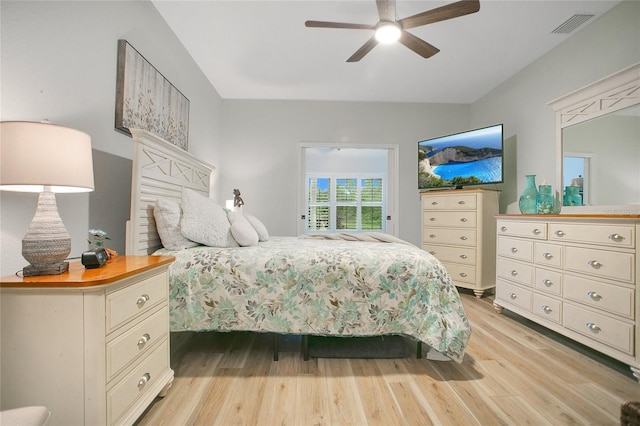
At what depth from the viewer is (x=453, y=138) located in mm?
3568

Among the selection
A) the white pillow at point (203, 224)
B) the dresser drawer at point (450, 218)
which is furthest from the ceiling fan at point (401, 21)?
the dresser drawer at point (450, 218)

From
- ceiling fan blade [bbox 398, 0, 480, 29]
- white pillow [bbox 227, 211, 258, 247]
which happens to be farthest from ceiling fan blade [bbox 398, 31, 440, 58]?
white pillow [bbox 227, 211, 258, 247]

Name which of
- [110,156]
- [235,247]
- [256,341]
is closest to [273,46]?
[110,156]

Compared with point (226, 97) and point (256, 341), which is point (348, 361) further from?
point (226, 97)

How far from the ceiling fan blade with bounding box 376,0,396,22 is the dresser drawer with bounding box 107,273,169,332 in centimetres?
216

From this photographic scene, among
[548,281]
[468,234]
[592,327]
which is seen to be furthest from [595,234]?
[468,234]

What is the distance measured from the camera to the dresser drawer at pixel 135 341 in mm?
989

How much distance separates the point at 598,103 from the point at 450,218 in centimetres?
164

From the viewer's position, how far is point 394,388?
1472 mm

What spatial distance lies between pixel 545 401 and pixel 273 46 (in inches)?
137

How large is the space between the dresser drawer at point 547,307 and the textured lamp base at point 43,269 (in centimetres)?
302

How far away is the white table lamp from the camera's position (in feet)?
2.98

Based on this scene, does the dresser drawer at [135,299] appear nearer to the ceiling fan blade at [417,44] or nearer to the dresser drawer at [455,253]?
the ceiling fan blade at [417,44]

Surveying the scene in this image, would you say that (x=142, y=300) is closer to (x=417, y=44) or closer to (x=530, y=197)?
(x=417, y=44)
